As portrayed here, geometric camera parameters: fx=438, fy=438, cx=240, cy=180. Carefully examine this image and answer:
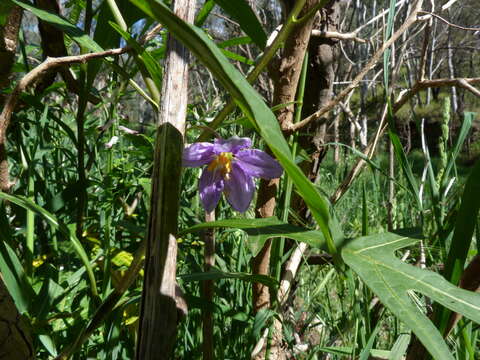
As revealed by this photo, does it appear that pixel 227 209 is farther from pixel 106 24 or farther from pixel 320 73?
pixel 106 24

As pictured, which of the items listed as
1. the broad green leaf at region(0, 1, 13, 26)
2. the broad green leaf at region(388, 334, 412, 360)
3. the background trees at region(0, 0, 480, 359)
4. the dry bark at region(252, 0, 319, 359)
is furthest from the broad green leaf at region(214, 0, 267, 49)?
the broad green leaf at region(388, 334, 412, 360)

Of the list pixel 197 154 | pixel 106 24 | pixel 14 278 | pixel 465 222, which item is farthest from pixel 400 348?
pixel 106 24

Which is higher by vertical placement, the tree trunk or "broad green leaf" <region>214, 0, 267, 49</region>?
"broad green leaf" <region>214, 0, 267, 49</region>

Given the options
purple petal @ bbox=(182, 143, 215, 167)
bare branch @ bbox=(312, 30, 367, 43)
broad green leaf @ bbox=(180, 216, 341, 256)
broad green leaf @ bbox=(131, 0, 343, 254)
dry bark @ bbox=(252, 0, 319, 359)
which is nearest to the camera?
broad green leaf @ bbox=(131, 0, 343, 254)

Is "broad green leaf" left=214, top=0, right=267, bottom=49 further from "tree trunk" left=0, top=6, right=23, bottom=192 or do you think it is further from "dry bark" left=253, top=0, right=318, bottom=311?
"tree trunk" left=0, top=6, right=23, bottom=192

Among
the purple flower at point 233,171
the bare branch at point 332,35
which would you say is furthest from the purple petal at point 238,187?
the bare branch at point 332,35

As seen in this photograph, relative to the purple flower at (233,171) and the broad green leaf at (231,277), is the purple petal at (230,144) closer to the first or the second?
the purple flower at (233,171)

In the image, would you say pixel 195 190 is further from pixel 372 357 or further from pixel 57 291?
pixel 372 357
